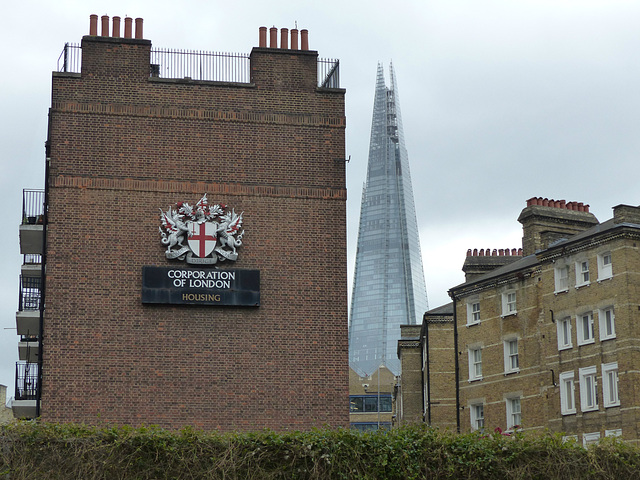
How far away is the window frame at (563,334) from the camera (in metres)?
52.2

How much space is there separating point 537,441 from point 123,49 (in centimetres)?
1720

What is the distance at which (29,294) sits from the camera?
1613 inches

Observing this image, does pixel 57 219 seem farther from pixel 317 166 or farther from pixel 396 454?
pixel 396 454

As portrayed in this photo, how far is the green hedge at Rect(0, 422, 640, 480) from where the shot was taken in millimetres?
21094

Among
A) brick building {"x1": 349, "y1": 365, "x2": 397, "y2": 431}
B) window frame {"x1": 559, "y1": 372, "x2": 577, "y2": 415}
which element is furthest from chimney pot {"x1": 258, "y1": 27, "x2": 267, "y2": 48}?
brick building {"x1": 349, "y1": 365, "x2": 397, "y2": 431}

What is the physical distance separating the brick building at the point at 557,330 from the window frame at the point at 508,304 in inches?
2.4

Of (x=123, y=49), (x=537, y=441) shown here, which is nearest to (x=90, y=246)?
(x=123, y=49)

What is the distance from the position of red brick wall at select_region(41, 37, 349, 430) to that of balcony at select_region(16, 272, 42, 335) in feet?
32.3

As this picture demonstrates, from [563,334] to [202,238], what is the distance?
27726mm

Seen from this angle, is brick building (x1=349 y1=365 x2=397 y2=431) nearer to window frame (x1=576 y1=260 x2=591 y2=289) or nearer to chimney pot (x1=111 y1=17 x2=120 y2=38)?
window frame (x1=576 y1=260 x2=591 y2=289)

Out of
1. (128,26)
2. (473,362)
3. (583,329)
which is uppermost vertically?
(128,26)

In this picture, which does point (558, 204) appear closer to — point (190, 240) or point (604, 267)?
point (604, 267)

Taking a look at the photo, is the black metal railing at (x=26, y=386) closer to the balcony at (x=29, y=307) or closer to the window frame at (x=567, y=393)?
the balcony at (x=29, y=307)

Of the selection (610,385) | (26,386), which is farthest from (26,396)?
(610,385)
